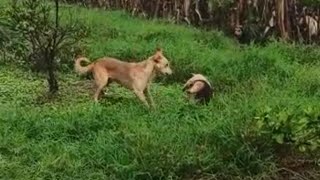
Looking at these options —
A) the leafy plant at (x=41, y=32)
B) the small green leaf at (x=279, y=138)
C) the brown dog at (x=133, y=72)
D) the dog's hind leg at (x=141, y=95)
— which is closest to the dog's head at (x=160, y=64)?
the brown dog at (x=133, y=72)

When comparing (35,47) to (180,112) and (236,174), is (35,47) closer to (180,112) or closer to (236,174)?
(180,112)

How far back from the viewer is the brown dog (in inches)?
288

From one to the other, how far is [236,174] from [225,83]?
322 cm

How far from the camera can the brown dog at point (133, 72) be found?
288 inches

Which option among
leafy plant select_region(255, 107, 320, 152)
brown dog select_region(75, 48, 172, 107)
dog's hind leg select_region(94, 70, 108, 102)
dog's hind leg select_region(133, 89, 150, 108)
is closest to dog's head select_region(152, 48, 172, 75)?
brown dog select_region(75, 48, 172, 107)

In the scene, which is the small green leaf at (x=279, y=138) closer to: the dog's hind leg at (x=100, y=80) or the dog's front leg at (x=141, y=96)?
the dog's front leg at (x=141, y=96)

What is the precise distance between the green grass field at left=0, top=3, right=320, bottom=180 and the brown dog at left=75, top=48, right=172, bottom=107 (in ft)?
0.52

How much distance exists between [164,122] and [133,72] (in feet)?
3.59

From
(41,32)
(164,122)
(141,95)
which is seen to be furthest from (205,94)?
(41,32)

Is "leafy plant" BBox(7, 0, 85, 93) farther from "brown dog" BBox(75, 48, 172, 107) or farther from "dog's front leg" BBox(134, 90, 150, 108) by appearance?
"dog's front leg" BBox(134, 90, 150, 108)

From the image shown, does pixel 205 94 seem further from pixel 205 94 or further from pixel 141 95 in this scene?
pixel 141 95

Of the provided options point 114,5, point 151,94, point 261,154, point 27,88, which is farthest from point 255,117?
point 114,5

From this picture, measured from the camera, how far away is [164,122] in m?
6.39

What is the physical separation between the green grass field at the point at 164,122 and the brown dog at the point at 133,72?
0.16 meters
